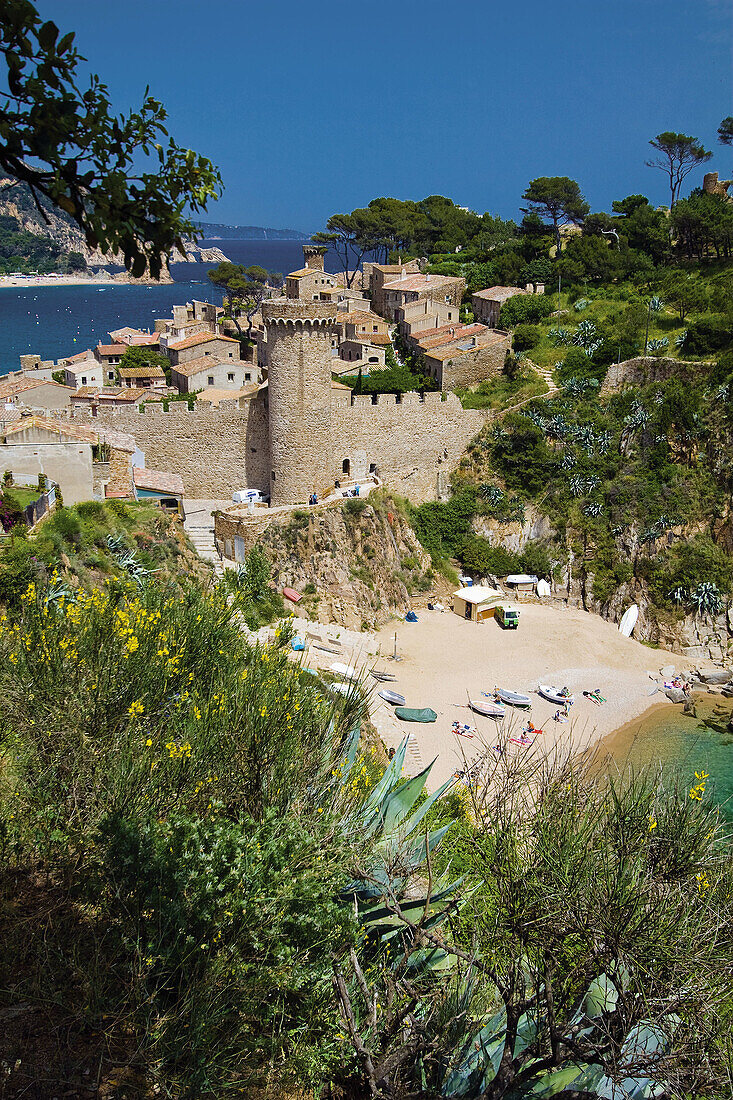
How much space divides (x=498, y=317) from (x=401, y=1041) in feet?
116

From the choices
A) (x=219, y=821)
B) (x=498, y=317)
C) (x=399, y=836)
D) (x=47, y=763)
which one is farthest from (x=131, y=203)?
(x=498, y=317)

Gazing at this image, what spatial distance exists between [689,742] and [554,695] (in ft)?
11.8

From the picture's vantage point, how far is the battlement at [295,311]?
22062 millimetres

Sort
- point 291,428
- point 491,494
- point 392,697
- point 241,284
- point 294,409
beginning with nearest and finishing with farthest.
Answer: point 392,697 < point 294,409 < point 291,428 < point 491,494 < point 241,284

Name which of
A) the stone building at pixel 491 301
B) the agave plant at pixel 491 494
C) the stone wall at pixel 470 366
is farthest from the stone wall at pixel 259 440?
the stone building at pixel 491 301

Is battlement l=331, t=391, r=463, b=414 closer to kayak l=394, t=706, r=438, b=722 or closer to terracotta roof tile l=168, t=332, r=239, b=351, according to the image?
kayak l=394, t=706, r=438, b=722

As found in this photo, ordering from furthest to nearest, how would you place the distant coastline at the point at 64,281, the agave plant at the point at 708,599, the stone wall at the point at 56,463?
the distant coastline at the point at 64,281 < the agave plant at the point at 708,599 < the stone wall at the point at 56,463

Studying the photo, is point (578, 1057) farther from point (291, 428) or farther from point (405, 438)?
point (405, 438)

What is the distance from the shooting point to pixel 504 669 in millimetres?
23281

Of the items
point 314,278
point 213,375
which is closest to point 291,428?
point 213,375

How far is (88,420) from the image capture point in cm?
2258

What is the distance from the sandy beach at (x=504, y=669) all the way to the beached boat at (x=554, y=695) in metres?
0.21

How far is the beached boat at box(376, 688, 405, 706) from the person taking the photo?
20.5 m

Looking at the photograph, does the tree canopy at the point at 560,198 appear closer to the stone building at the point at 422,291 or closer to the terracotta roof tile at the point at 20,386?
the stone building at the point at 422,291
